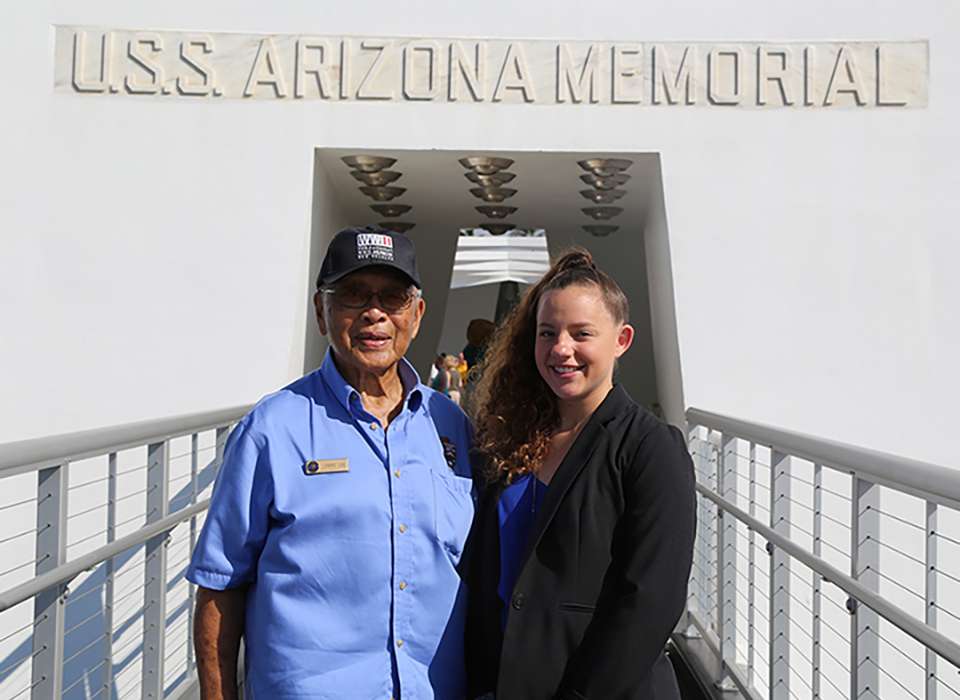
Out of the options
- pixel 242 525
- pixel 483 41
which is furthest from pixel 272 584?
pixel 483 41

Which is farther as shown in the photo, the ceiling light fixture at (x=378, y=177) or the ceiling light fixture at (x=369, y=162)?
the ceiling light fixture at (x=378, y=177)

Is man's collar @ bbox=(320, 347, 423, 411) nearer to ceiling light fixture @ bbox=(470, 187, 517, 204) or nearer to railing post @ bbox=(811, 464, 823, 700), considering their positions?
→ railing post @ bbox=(811, 464, 823, 700)

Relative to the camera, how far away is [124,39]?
7289 millimetres

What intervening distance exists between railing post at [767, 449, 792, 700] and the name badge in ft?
6.87

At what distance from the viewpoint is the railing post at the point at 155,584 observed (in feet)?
12.9

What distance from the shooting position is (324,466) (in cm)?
218

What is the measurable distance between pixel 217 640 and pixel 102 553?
131cm

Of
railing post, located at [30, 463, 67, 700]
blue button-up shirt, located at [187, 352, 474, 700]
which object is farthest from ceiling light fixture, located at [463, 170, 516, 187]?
blue button-up shirt, located at [187, 352, 474, 700]

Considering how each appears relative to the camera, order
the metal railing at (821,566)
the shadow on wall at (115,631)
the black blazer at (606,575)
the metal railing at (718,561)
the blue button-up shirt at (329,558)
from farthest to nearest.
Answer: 1. the shadow on wall at (115,631)
2. the metal railing at (718,561)
3. the metal railing at (821,566)
4. the blue button-up shirt at (329,558)
5. the black blazer at (606,575)

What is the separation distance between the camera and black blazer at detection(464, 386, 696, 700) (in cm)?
203

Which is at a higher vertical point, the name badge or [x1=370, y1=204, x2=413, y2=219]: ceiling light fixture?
[x1=370, y1=204, x2=413, y2=219]: ceiling light fixture

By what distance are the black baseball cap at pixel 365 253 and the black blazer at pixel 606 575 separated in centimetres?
56

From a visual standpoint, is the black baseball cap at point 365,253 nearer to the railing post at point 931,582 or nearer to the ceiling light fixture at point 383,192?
the railing post at point 931,582

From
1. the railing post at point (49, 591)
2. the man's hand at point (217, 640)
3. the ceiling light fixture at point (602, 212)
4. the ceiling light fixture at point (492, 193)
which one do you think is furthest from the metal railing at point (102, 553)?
the ceiling light fixture at point (602, 212)
